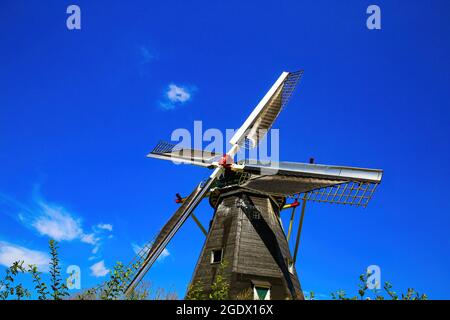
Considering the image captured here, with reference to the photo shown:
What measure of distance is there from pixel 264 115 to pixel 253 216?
7021mm

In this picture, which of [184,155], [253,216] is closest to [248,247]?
[253,216]

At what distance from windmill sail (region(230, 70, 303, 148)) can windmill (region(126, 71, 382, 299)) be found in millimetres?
273

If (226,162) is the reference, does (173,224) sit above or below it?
below

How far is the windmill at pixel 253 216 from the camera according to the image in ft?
54.9

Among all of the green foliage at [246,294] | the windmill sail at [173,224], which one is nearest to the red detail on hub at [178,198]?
the windmill sail at [173,224]

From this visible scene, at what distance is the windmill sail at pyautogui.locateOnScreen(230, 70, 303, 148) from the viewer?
2178cm

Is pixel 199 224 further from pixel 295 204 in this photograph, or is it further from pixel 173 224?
pixel 295 204

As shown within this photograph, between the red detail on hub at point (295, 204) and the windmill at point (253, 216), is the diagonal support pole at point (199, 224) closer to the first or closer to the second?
the windmill at point (253, 216)

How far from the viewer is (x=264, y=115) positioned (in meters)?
22.9
